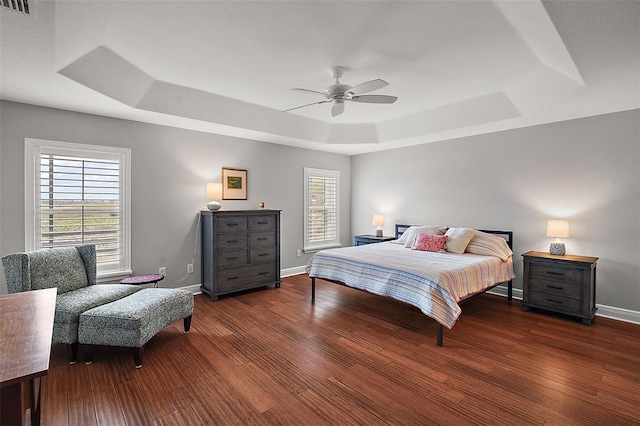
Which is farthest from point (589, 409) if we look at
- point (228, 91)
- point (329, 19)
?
point (228, 91)

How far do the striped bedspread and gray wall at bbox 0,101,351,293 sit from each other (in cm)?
181

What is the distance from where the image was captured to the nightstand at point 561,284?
3.64 metres

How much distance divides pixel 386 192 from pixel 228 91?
12.1 feet

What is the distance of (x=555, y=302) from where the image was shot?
3859mm

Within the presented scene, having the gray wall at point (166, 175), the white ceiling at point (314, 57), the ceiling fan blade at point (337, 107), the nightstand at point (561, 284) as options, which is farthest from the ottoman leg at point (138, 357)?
the nightstand at point (561, 284)

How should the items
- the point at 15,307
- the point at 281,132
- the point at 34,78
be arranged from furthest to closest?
the point at 281,132 < the point at 34,78 < the point at 15,307

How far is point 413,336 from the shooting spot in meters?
3.34

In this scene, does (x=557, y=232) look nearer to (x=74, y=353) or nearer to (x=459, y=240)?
(x=459, y=240)

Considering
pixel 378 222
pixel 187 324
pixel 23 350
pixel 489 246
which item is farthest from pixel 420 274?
pixel 23 350

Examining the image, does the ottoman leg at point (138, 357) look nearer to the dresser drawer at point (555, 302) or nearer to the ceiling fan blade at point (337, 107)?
the ceiling fan blade at point (337, 107)

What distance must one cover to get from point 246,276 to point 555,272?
418 centimetres

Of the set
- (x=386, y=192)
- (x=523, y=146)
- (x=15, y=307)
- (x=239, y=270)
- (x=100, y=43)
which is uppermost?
(x=100, y=43)

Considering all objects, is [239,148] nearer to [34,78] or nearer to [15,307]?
[34,78]

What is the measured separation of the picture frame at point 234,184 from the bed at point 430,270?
1.77 m
